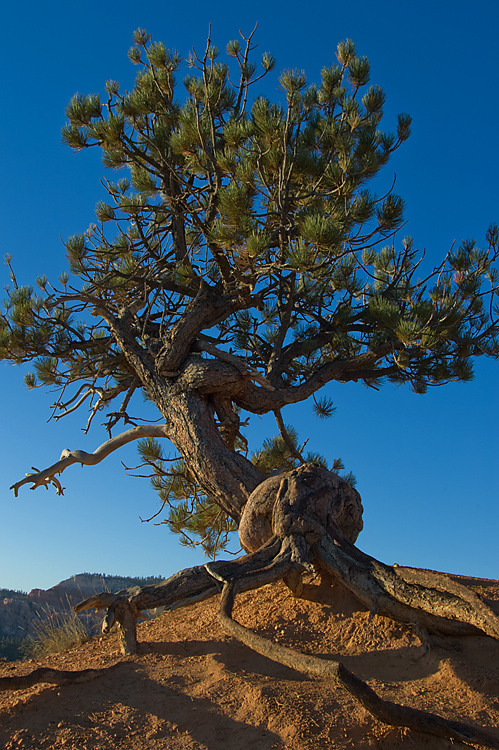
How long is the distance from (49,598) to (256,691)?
2040 centimetres

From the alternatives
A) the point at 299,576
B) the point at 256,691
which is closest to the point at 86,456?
the point at 299,576

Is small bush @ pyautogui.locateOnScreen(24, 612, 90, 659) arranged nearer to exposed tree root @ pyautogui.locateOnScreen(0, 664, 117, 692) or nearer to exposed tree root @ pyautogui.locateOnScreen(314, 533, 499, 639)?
exposed tree root @ pyautogui.locateOnScreen(0, 664, 117, 692)

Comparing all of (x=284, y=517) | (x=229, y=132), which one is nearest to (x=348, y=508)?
(x=284, y=517)

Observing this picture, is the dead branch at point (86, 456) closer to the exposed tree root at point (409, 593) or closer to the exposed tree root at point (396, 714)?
the exposed tree root at point (409, 593)

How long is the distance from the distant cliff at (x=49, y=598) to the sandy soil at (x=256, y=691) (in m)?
15.0

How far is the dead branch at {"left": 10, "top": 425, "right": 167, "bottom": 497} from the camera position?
5887mm

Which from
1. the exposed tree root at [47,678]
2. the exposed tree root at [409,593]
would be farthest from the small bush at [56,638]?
the exposed tree root at [409,593]

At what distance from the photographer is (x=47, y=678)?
124 inches

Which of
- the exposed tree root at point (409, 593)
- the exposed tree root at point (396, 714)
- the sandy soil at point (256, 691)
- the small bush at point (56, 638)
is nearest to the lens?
the exposed tree root at point (396, 714)

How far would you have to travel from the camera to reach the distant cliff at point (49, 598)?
17906 mm

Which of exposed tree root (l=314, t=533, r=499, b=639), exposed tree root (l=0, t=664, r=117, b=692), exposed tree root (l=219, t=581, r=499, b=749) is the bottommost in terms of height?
exposed tree root (l=0, t=664, r=117, b=692)

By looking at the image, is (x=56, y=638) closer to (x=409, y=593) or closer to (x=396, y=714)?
(x=409, y=593)

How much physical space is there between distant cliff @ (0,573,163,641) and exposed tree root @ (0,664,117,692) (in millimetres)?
15349

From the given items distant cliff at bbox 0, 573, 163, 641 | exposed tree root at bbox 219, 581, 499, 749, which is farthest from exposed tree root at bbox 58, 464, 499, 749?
distant cliff at bbox 0, 573, 163, 641
